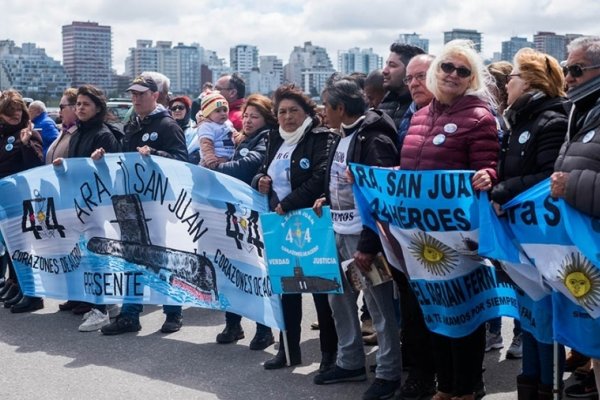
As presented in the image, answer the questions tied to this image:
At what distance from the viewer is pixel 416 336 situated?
537cm

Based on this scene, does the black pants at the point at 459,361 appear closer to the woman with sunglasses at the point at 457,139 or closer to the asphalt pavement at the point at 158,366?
the woman with sunglasses at the point at 457,139

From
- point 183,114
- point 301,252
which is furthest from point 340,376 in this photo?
point 183,114

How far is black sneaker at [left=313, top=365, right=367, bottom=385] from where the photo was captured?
5801 mm

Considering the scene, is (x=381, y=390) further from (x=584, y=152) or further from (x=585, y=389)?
(x=584, y=152)

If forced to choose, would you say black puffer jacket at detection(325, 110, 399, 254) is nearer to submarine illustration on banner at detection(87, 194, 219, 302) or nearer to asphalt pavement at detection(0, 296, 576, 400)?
asphalt pavement at detection(0, 296, 576, 400)

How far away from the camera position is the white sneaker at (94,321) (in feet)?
24.8

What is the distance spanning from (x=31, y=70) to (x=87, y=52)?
44.2 feet

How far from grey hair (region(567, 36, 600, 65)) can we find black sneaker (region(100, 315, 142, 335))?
446cm

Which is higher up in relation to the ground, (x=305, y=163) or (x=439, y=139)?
(x=439, y=139)

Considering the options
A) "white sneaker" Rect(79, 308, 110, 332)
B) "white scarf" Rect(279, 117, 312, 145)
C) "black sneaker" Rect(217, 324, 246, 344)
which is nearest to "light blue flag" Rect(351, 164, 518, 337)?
"white scarf" Rect(279, 117, 312, 145)

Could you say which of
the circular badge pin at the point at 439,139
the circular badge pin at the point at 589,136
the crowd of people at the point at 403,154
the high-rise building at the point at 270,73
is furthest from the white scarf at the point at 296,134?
the high-rise building at the point at 270,73

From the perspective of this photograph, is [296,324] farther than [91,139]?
No

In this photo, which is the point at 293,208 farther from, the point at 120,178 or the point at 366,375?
the point at 120,178

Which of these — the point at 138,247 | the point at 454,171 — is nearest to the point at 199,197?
the point at 138,247
